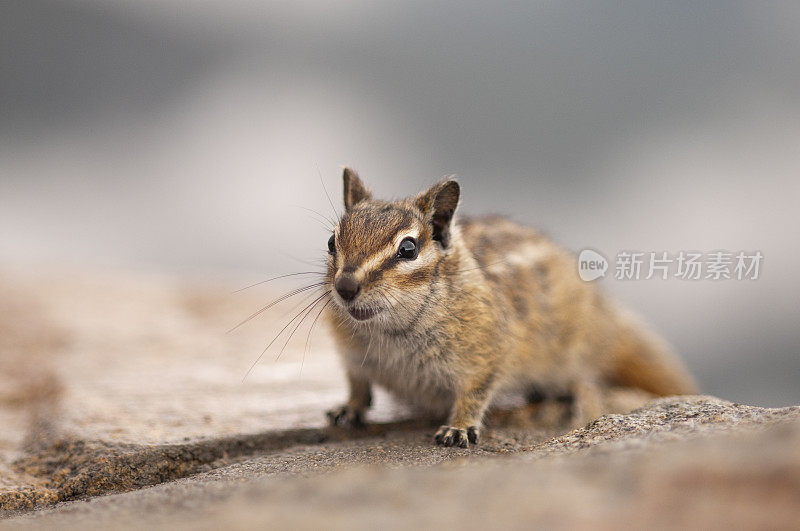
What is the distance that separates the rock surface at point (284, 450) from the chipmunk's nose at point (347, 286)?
60 cm

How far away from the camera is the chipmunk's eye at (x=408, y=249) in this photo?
2812 mm

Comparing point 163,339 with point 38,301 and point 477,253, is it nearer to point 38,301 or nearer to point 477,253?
point 38,301

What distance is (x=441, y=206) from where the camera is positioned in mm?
3068

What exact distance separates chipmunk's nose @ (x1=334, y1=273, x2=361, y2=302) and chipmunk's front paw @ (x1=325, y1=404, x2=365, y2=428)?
93 centimetres

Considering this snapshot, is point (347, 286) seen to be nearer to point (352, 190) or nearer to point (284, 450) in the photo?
point (284, 450)

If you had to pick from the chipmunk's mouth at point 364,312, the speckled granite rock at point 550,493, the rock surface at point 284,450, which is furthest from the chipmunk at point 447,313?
the speckled granite rock at point 550,493

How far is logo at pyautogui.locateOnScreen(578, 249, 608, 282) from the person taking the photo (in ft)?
14.0

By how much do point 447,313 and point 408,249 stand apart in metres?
0.35

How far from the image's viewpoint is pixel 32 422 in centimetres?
337

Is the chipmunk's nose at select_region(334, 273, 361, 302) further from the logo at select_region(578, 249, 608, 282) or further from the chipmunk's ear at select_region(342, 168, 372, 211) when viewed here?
the logo at select_region(578, 249, 608, 282)

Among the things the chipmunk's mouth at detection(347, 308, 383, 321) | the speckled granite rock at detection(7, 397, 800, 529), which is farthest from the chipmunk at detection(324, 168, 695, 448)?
the speckled granite rock at detection(7, 397, 800, 529)

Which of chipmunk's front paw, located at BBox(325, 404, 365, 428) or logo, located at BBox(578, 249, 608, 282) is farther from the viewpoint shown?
logo, located at BBox(578, 249, 608, 282)

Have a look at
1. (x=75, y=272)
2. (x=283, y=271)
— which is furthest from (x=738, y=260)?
(x=75, y=272)

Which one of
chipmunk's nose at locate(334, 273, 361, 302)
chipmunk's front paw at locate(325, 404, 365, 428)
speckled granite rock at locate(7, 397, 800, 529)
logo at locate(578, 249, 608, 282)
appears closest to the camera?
speckled granite rock at locate(7, 397, 800, 529)
